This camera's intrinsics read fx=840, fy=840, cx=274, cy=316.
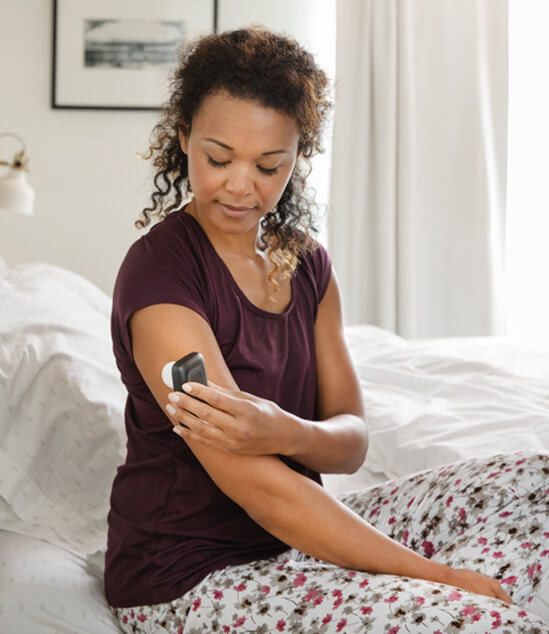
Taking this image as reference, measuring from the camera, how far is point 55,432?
4.66 ft

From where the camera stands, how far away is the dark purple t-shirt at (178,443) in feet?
3.37

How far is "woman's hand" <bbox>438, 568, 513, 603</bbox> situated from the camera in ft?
3.02

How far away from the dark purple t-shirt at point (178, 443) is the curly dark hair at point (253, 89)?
0.12 meters

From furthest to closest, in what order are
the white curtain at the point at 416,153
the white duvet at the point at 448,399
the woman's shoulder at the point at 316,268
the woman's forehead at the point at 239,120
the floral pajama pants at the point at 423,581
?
the white curtain at the point at 416,153 → the white duvet at the point at 448,399 → the woman's shoulder at the point at 316,268 → the woman's forehead at the point at 239,120 → the floral pajama pants at the point at 423,581

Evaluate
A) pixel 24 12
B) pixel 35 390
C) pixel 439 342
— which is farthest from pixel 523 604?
pixel 24 12

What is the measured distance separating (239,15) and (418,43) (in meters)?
0.77

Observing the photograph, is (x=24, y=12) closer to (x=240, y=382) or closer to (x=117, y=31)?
(x=117, y=31)

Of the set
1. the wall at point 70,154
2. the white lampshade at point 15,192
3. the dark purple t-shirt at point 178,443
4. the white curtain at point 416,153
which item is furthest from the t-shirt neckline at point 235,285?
the white curtain at point 416,153

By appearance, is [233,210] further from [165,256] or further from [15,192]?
[15,192]

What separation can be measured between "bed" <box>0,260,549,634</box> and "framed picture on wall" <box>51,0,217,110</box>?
62.5 inches

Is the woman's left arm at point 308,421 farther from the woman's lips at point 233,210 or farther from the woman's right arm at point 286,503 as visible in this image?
the woman's lips at point 233,210

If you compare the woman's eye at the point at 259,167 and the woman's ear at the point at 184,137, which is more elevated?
the woman's ear at the point at 184,137

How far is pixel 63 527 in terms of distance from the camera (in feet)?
4.30

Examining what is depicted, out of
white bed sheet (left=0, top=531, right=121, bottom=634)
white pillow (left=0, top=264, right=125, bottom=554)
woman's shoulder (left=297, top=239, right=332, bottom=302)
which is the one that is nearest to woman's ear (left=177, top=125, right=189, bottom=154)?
woman's shoulder (left=297, top=239, right=332, bottom=302)
